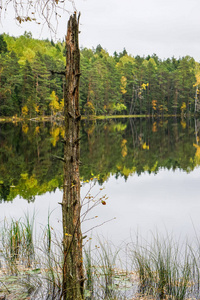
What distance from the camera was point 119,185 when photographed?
15.1 m

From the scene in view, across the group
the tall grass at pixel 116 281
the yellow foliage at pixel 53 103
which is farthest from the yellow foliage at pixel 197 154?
the yellow foliage at pixel 53 103

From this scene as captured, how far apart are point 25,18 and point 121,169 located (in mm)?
15187

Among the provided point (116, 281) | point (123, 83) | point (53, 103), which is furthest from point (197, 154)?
point (123, 83)

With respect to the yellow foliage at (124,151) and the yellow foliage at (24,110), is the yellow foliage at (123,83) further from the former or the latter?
the yellow foliage at (124,151)

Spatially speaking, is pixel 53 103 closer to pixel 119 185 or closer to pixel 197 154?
pixel 197 154

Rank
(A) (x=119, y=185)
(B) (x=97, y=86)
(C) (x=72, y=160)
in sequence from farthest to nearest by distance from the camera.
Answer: (B) (x=97, y=86)
(A) (x=119, y=185)
(C) (x=72, y=160)

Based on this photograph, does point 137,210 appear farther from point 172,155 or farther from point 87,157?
point 172,155

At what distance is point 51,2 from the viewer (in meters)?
4.00

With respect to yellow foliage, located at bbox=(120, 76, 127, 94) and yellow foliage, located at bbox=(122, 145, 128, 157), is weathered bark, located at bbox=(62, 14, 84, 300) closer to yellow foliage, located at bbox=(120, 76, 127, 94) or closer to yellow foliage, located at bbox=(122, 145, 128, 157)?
yellow foliage, located at bbox=(122, 145, 128, 157)

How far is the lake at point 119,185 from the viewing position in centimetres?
934

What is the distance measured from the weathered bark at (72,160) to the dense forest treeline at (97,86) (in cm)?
5245

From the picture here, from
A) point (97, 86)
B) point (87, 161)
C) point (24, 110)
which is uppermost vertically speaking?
point (97, 86)

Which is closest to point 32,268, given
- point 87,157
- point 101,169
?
point 101,169

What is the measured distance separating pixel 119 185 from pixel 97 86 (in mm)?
57099
